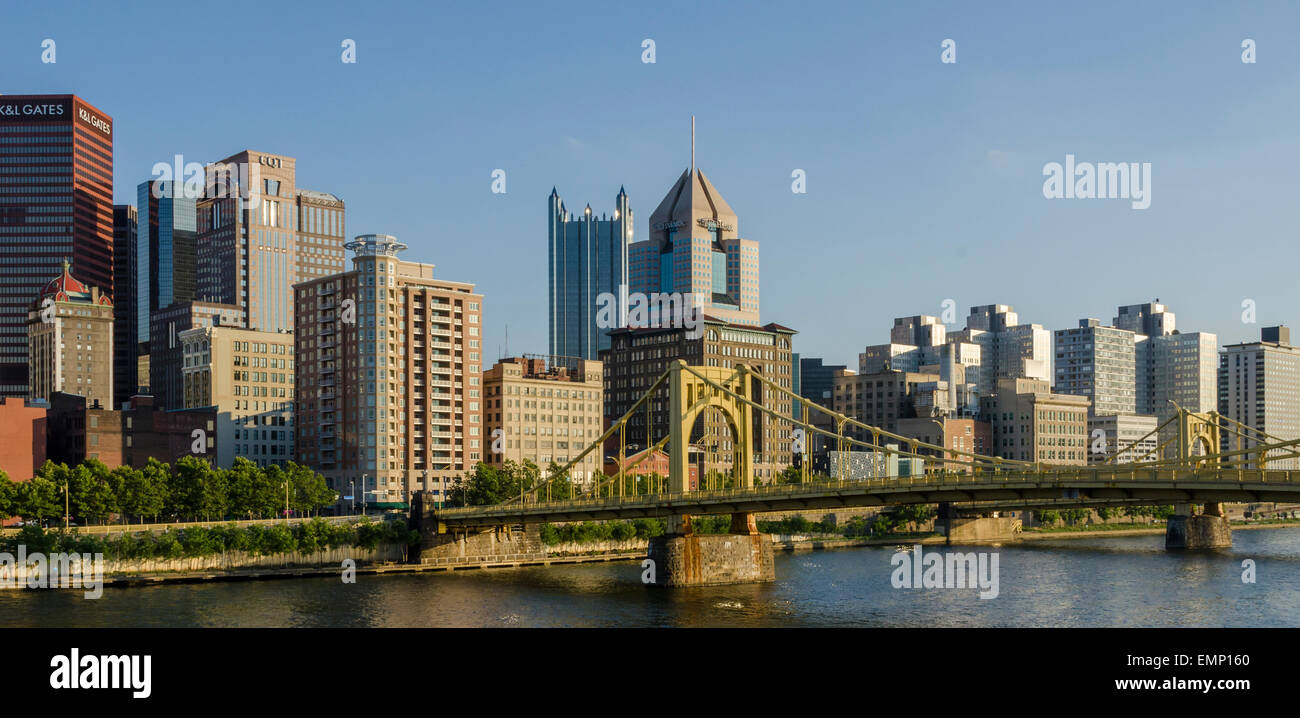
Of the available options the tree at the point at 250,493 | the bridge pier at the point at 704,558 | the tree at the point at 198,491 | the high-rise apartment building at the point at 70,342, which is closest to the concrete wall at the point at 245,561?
the tree at the point at 198,491

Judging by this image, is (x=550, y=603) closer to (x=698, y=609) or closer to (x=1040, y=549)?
(x=698, y=609)

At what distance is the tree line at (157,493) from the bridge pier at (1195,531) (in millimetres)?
77747

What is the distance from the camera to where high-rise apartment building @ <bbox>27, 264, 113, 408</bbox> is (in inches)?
7475

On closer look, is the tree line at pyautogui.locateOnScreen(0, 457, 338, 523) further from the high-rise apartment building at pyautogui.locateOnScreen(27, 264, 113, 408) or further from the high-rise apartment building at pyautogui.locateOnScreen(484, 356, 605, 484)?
the high-rise apartment building at pyautogui.locateOnScreen(27, 264, 113, 408)

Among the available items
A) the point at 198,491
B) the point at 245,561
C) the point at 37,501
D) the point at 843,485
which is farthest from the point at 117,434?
the point at 843,485

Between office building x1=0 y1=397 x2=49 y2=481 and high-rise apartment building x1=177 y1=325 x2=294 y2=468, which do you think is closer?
office building x1=0 y1=397 x2=49 y2=481

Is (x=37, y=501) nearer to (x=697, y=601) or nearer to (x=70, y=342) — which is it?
(x=697, y=601)

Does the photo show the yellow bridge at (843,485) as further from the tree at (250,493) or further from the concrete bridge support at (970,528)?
the concrete bridge support at (970,528)

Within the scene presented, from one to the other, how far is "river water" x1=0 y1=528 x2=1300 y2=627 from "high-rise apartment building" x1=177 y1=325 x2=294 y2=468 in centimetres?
7445

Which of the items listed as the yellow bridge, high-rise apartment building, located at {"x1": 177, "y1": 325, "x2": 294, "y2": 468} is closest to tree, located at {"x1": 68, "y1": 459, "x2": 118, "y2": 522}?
the yellow bridge

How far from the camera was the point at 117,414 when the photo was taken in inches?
5039

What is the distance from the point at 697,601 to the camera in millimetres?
69250

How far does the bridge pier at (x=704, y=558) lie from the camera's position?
78.2 metres
